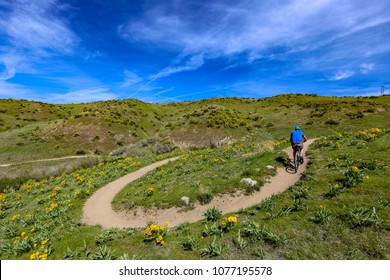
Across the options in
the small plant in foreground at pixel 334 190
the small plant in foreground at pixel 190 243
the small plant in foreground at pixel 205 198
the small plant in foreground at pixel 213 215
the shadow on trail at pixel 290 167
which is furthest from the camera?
the shadow on trail at pixel 290 167

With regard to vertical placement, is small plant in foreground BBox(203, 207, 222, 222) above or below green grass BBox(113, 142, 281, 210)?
below

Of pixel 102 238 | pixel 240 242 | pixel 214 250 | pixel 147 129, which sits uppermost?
pixel 147 129

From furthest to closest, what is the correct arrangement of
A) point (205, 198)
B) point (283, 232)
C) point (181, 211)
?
point (205, 198) → point (181, 211) → point (283, 232)

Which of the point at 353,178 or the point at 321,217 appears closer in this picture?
the point at 321,217

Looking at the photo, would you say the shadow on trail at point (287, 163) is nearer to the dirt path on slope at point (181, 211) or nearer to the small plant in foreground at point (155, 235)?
the dirt path on slope at point (181, 211)

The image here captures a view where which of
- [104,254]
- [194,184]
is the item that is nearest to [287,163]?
[194,184]

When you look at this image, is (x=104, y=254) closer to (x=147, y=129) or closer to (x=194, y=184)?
(x=194, y=184)

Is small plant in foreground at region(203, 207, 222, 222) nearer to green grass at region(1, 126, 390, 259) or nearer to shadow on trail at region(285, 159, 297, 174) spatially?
green grass at region(1, 126, 390, 259)

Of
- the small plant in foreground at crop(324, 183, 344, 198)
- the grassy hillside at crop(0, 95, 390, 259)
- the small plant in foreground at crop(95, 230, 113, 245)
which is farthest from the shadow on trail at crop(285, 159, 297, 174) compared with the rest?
the small plant in foreground at crop(95, 230, 113, 245)

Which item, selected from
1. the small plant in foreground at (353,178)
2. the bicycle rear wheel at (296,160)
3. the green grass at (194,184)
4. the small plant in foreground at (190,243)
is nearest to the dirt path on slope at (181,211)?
the bicycle rear wheel at (296,160)

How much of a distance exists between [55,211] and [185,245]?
1018 cm

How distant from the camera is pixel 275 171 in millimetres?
12984

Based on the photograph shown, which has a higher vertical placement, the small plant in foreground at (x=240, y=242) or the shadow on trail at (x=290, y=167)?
the shadow on trail at (x=290, y=167)
